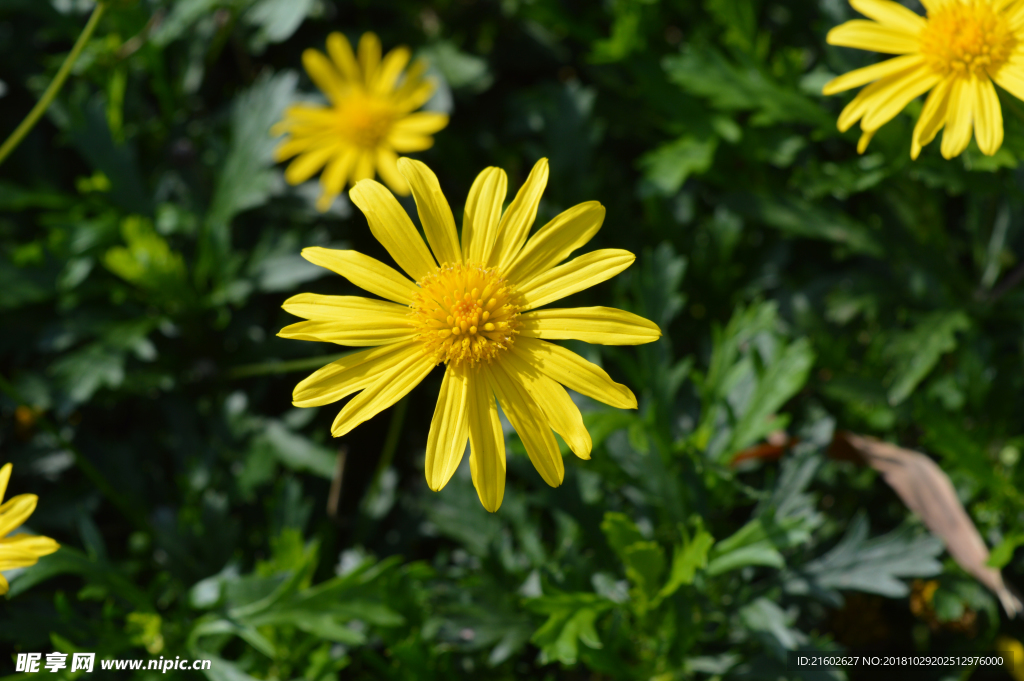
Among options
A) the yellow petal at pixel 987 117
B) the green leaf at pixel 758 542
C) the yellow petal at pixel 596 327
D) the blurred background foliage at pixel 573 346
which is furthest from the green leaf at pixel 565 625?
the yellow petal at pixel 987 117

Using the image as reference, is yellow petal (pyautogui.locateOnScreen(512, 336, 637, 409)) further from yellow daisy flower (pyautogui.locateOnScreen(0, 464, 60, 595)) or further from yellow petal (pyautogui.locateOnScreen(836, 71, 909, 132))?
yellow daisy flower (pyautogui.locateOnScreen(0, 464, 60, 595))

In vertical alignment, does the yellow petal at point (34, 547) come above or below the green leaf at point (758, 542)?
above

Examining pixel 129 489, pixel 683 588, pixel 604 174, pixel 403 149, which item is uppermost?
pixel 403 149

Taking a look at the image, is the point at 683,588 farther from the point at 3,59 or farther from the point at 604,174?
the point at 3,59

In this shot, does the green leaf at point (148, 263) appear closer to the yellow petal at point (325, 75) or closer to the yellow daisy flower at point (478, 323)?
the yellow petal at point (325, 75)

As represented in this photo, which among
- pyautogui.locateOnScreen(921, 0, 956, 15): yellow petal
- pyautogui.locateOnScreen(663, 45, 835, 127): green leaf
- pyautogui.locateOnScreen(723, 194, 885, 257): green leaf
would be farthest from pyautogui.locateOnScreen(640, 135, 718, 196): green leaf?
pyautogui.locateOnScreen(921, 0, 956, 15): yellow petal

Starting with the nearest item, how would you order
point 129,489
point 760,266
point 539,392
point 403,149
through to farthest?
point 539,392 → point 129,489 → point 760,266 → point 403,149

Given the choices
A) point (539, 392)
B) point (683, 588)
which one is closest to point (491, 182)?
point (539, 392)
